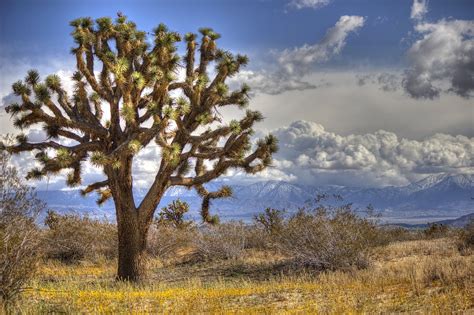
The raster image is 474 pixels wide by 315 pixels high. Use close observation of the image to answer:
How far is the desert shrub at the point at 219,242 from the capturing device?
19766 millimetres

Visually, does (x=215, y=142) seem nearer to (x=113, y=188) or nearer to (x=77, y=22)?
(x=113, y=188)

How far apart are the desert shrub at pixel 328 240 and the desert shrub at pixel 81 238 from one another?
9286mm

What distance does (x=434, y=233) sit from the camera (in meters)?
26.8

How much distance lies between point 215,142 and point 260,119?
2.10m

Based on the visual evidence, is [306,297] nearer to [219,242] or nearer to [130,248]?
[130,248]

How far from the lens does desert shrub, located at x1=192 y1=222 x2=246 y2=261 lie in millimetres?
19766

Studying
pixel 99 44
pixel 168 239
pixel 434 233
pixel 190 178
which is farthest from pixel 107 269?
pixel 434 233

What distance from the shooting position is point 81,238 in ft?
69.9

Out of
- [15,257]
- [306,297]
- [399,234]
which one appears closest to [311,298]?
[306,297]

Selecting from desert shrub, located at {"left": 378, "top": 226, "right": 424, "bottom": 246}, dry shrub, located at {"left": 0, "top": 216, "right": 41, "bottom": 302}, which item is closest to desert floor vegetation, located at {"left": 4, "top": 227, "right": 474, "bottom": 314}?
dry shrub, located at {"left": 0, "top": 216, "right": 41, "bottom": 302}

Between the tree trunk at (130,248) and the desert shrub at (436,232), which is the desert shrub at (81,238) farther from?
the desert shrub at (436,232)

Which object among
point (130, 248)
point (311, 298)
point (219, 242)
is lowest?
point (311, 298)

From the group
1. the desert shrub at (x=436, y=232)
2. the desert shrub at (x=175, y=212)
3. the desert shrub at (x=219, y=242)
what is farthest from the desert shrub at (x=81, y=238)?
the desert shrub at (x=436, y=232)

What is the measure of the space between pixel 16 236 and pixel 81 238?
43.0 feet
